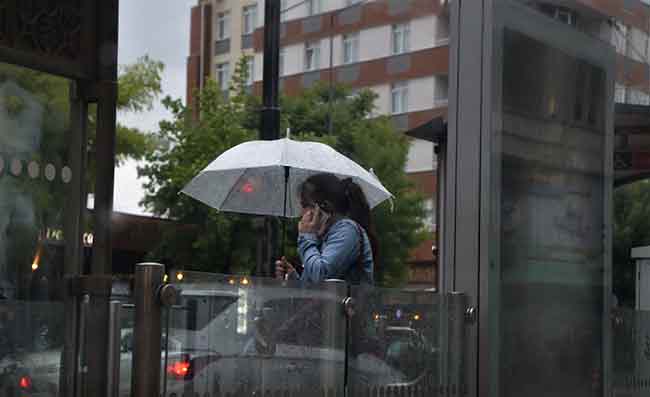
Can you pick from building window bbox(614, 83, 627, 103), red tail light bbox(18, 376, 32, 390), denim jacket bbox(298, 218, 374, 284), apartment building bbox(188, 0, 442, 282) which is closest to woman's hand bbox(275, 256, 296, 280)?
denim jacket bbox(298, 218, 374, 284)

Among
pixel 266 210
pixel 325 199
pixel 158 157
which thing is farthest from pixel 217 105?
pixel 325 199

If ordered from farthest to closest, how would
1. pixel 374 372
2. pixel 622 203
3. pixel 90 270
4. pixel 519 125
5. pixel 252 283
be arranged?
1. pixel 622 203
2. pixel 519 125
3. pixel 90 270
4. pixel 374 372
5. pixel 252 283

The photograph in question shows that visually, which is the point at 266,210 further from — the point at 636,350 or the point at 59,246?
the point at 59,246

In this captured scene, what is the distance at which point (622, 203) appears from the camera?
5.77 m

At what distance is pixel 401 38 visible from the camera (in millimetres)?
44125

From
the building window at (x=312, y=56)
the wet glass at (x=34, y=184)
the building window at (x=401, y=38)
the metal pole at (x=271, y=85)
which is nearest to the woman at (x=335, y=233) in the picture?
the wet glass at (x=34, y=184)

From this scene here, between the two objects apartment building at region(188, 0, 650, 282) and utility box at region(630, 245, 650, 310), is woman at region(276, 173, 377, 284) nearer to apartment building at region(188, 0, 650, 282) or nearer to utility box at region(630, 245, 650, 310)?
utility box at region(630, 245, 650, 310)

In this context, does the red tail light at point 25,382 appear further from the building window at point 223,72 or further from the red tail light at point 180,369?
the building window at point 223,72

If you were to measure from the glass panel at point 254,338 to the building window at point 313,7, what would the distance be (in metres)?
43.0

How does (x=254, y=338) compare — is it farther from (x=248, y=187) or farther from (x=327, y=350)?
(x=248, y=187)

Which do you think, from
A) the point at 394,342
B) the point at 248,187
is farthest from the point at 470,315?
the point at 248,187

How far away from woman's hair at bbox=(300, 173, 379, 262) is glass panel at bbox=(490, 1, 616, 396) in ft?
2.55

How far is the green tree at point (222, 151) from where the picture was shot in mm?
33688

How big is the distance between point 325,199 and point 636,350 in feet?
5.49
